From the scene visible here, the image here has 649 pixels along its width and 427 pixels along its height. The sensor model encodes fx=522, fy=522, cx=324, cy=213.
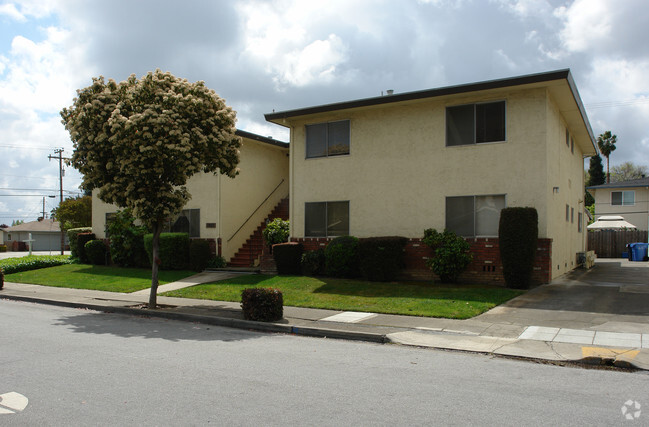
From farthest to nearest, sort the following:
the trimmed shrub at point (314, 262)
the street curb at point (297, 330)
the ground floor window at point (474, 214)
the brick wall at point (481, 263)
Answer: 1. the trimmed shrub at point (314, 262)
2. the ground floor window at point (474, 214)
3. the brick wall at point (481, 263)
4. the street curb at point (297, 330)

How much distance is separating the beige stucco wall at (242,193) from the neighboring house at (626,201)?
3020cm

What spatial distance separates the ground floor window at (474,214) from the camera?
15000mm

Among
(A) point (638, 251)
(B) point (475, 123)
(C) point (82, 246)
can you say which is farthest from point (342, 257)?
(A) point (638, 251)

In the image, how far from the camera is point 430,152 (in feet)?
52.6

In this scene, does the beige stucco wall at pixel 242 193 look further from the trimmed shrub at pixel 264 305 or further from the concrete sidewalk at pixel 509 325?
the trimmed shrub at pixel 264 305

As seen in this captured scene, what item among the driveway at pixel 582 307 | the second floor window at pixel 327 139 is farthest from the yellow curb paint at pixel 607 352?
the second floor window at pixel 327 139

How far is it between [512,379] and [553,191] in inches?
418

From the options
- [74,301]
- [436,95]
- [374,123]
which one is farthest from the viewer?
[374,123]

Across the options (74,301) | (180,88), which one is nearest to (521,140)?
(180,88)

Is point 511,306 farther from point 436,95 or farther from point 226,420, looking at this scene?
point 226,420

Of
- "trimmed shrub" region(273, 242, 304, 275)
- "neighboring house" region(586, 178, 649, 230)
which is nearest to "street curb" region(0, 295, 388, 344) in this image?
"trimmed shrub" region(273, 242, 304, 275)

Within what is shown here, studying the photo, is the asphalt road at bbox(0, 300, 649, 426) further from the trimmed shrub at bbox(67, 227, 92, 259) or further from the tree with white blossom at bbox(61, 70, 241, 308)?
the trimmed shrub at bbox(67, 227, 92, 259)

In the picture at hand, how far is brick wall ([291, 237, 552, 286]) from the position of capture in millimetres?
14500

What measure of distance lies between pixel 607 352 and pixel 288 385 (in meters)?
4.72
